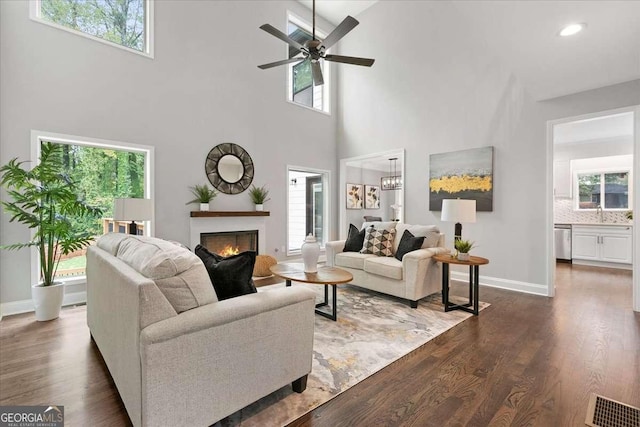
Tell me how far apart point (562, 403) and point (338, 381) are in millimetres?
1362

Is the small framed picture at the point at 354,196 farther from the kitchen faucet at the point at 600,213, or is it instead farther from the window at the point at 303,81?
the kitchen faucet at the point at 600,213

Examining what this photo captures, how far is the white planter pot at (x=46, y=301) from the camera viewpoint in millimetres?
3133

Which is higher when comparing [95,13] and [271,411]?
[95,13]

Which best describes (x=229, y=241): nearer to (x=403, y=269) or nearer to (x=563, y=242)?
(x=403, y=269)

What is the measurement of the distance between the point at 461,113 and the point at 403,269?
2968mm

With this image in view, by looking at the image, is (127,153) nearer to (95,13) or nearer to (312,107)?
(95,13)

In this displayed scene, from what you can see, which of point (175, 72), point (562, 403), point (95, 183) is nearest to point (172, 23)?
point (175, 72)

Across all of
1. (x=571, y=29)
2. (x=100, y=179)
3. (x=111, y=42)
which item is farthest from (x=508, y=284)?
(x=111, y=42)

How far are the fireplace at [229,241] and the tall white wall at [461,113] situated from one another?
2977 mm

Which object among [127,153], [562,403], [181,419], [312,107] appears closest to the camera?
[181,419]

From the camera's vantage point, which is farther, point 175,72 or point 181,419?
point 175,72

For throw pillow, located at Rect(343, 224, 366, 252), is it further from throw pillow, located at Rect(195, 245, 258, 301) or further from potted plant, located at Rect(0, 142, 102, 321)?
potted plant, located at Rect(0, 142, 102, 321)

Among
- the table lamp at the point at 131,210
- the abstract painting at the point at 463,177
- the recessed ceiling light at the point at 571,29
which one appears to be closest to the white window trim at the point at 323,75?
the abstract painting at the point at 463,177

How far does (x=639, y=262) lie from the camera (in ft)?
11.3
